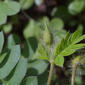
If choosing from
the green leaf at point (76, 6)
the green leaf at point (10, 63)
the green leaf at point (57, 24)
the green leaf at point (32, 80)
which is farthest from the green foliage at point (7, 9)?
the green leaf at point (76, 6)

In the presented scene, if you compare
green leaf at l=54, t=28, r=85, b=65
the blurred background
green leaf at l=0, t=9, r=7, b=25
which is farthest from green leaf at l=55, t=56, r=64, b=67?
the blurred background

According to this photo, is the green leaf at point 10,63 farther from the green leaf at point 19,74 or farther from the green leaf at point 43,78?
the green leaf at point 43,78

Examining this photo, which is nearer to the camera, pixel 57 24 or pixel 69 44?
pixel 69 44

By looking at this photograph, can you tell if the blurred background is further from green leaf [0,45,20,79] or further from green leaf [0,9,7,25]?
green leaf [0,45,20,79]

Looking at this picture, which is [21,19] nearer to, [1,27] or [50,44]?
[1,27]

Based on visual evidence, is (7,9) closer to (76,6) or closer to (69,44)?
(69,44)

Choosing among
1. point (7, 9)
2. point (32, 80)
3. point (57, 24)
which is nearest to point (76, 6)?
point (57, 24)

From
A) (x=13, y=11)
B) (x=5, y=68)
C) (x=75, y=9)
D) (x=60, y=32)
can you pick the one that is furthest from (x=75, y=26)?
(x=5, y=68)
